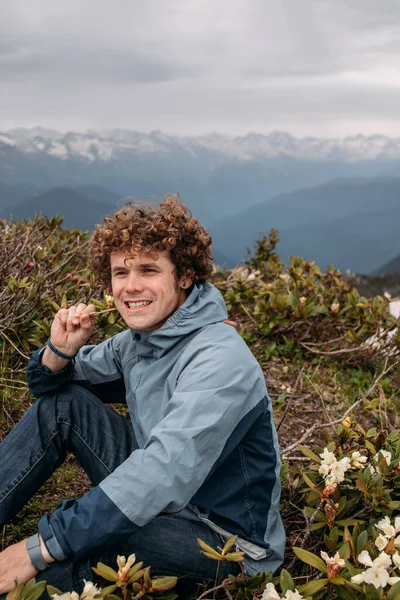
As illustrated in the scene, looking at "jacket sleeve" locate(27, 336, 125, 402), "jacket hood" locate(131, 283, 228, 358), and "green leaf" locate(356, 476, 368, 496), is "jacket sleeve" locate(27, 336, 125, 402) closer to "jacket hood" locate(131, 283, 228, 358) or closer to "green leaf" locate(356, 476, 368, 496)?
"jacket hood" locate(131, 283, 228, 358)

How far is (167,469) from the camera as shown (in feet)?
5.55

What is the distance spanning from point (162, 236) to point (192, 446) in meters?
0.85

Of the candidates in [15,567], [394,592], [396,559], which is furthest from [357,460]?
[15,567]

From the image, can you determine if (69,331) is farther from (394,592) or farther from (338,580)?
(394,592)

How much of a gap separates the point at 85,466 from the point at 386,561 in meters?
1.23

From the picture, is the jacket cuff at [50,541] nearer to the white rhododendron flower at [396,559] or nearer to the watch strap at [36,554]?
the watch strap at [36,554]

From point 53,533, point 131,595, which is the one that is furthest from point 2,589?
point 131,595

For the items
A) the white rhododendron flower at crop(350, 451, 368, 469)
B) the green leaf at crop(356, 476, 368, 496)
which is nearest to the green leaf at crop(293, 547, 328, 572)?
the green leaf at crop(356, 476, 368, 496)

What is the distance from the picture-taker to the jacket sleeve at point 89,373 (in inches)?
93.2

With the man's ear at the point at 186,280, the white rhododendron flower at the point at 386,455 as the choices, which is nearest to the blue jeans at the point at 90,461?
the man's ear at the point at 186,280

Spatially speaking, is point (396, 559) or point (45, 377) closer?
point (396, 559)

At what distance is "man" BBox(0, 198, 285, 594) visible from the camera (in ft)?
5.59

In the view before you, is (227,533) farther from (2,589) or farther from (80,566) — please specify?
(2,589)

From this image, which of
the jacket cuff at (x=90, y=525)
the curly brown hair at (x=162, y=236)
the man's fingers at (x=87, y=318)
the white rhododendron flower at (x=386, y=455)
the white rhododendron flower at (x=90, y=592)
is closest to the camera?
the white rhododendron flower at (x=90, y=592)
